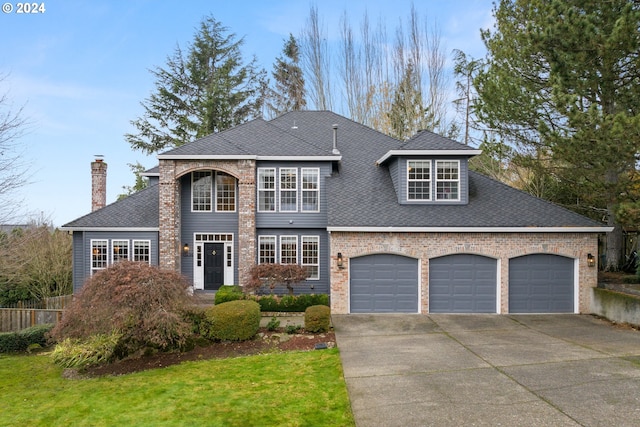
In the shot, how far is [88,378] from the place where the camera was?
9000 mm

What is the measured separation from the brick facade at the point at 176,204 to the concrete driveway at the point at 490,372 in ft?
16.8

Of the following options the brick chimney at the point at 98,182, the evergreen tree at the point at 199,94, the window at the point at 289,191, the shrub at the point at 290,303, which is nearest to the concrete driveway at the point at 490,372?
the shrub at the point at 290,303

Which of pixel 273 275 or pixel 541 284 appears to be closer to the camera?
pixel 541 284

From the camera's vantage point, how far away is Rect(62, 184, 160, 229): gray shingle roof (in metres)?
16.4

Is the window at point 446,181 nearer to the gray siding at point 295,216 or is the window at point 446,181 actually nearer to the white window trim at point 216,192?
the gray siding at point 295,216

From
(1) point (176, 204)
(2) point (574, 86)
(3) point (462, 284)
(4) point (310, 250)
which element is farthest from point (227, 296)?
(2) point (574, 86)

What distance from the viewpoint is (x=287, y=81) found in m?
34.8

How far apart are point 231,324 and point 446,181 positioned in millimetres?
9346

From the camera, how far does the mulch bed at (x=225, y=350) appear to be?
31.2ft

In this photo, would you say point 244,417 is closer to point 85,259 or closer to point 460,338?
point 460,338

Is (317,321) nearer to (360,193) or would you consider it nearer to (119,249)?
(360,193)

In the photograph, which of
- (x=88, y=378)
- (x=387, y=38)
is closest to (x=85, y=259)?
(x=88, y=378)

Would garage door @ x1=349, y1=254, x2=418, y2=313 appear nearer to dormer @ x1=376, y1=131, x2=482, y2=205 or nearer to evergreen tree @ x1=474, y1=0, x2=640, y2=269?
dormer @ x1=376, y1=131, x2=482, y2=205

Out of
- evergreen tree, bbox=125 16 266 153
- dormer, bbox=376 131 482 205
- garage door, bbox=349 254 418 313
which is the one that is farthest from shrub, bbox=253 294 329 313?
evergreen tree, bbox=125 16 266 153
